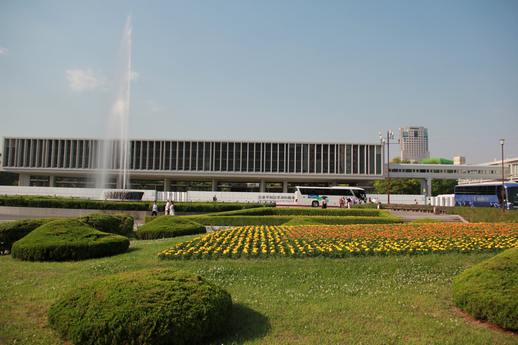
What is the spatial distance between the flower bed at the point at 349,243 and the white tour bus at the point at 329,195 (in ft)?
112

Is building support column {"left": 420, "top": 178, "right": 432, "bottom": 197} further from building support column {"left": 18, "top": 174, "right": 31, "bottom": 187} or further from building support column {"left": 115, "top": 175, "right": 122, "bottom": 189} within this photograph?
building support column {"left": 18, "top": 174, "right": 31, "bottom": 187}

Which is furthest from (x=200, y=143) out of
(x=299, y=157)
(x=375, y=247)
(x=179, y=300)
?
(x=179, y=300)

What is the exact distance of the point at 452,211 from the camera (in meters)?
28.8

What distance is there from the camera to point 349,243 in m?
10.4

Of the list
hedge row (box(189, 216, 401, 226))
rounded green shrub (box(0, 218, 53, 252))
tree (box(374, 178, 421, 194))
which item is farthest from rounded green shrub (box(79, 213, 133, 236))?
tree (box(374, 178, 421, 194))

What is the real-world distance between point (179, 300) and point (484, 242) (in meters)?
9.20

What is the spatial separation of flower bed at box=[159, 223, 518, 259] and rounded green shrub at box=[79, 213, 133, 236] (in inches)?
159

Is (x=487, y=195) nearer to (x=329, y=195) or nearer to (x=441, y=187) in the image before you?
(x=329, y=195)

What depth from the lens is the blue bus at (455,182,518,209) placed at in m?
38.6

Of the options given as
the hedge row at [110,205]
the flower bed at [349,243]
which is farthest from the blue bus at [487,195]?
the flower bed at [349,243]

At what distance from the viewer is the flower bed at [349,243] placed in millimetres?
9273

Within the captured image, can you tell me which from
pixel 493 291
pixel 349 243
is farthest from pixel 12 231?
pixel 493 291

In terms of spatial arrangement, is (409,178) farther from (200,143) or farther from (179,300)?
(179,300)

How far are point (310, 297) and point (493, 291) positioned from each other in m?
2.57
